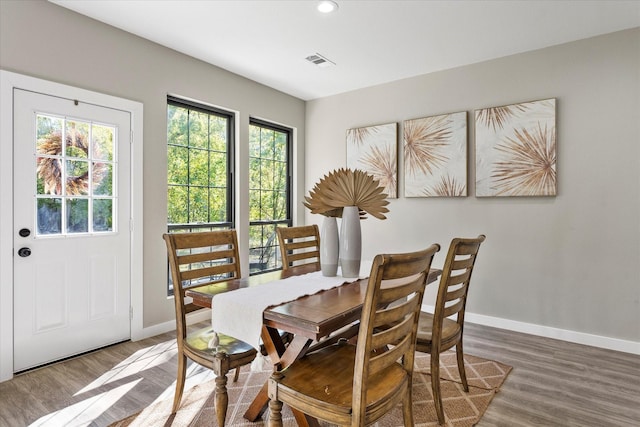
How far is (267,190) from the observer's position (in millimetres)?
4699

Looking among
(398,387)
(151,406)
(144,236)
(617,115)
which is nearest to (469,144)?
(617,115)

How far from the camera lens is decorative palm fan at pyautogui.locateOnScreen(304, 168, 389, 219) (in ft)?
6.95

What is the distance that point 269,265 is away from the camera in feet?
15.4

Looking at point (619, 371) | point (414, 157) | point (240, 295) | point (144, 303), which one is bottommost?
point (619, 371)

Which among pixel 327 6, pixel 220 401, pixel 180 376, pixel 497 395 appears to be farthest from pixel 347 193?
pixel 497 395

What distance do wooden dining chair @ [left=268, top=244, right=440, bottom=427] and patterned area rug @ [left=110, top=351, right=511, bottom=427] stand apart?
0.60m

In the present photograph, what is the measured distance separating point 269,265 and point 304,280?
267 cm

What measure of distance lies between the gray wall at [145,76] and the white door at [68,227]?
0.19 meters

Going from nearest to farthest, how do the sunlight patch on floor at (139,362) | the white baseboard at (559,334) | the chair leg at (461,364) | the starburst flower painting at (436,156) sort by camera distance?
the chair leg at (461,364) < the sunlight patch on floor at (139,362) < the white baseboard at (559,334) < the starburst flower painting at (436,156)

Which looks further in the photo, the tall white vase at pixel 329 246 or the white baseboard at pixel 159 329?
the white baseboard at pixel 159 329

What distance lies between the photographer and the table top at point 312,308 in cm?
139

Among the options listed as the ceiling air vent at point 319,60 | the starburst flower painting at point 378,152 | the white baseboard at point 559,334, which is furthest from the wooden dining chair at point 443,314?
the ceiling air vent at point 319,60

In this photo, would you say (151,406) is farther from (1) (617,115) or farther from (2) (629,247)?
(1) (617,115)

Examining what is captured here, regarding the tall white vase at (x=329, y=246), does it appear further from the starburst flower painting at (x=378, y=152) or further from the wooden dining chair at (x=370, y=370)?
the starburst flower painting at (x=378, y=152)
